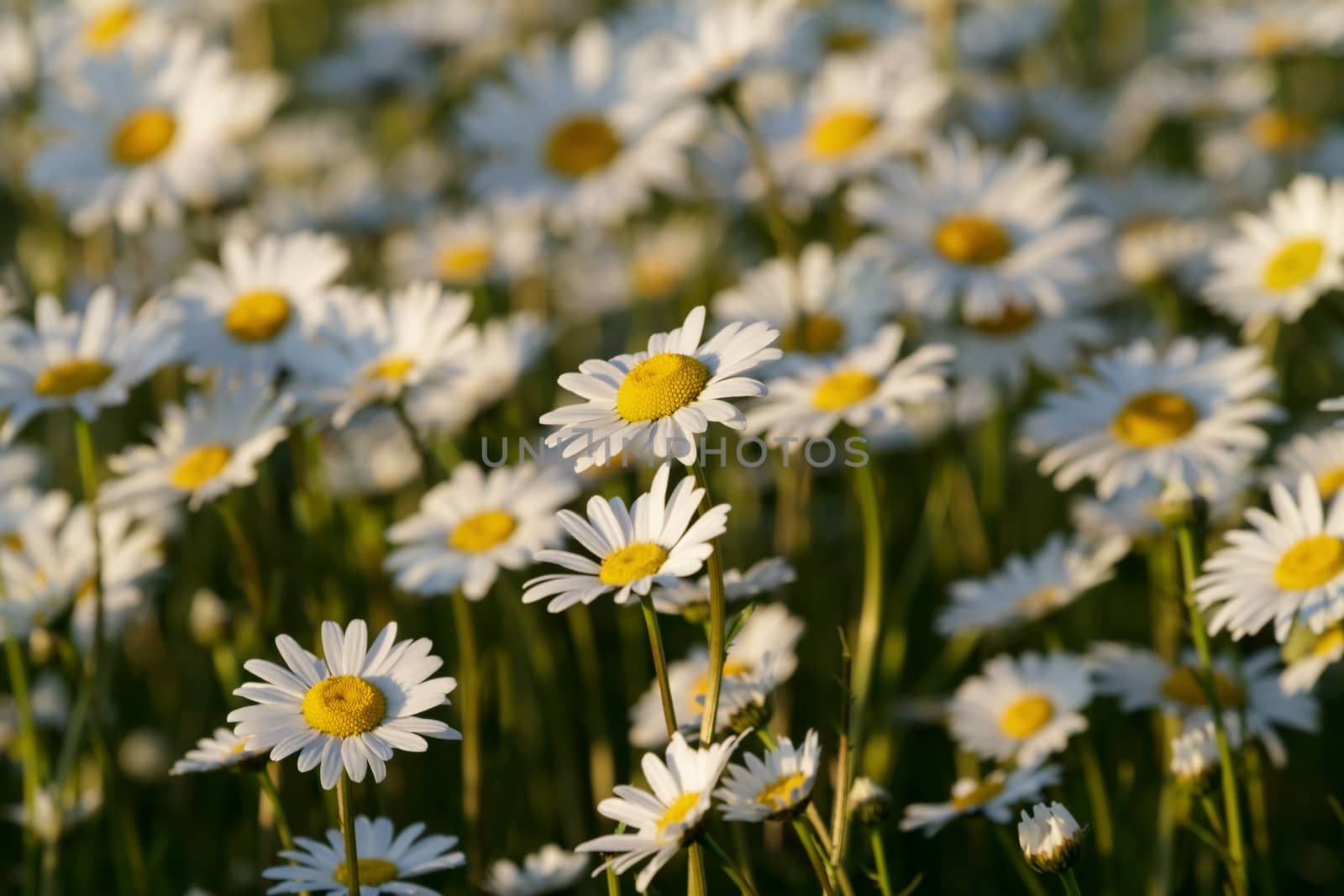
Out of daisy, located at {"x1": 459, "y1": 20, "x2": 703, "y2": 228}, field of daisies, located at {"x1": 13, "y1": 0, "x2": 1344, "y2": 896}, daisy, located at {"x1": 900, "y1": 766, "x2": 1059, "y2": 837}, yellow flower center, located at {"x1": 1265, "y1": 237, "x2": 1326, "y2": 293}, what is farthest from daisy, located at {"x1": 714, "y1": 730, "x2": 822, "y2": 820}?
daisy, located at {"x1": 459, "y1": 20, "x2": 703, "y2": 228}

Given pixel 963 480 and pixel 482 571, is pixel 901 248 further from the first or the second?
pixel 482 571

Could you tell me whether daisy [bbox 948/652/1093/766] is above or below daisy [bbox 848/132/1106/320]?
below

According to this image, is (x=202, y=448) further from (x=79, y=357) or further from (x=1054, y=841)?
(x=1054, y=841)

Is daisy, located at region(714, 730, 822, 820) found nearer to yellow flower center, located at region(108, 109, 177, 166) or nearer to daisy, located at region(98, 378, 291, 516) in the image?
daisy, located at region(98, 378, 291, 516)

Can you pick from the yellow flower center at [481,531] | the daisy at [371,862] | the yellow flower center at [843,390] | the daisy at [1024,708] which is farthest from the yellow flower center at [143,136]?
the daisy at [1024,708]

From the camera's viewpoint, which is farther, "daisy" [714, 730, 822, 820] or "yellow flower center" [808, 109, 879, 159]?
"yellow flower center" [808, 109, 879, 159]

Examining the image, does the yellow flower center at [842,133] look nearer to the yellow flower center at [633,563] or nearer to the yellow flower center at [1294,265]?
the yellow flower center at [1294,265]

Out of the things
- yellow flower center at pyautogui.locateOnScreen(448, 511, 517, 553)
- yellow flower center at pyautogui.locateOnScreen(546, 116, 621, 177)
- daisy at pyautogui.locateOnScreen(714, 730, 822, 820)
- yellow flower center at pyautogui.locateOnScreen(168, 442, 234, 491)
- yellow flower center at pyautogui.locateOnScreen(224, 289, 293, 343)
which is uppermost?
yellow flower center at pyautogui.locateOnScreen(546, 116, 621, 177)
